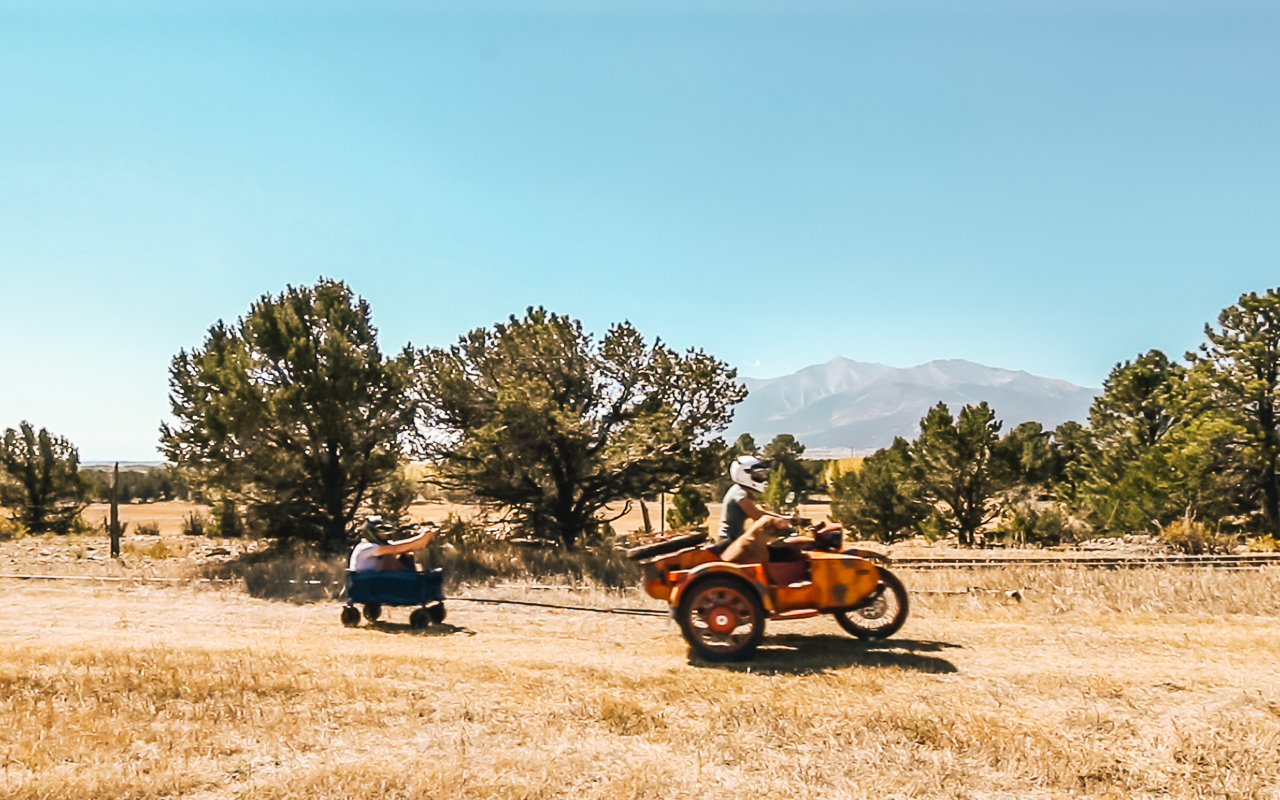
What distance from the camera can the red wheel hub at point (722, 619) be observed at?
8844 mm

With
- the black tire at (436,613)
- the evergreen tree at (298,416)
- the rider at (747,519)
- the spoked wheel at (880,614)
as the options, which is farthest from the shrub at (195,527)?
the spoked wheel at (880,614)

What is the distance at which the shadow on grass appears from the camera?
27.7 feet

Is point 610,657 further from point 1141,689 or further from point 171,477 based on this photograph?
point 171,477

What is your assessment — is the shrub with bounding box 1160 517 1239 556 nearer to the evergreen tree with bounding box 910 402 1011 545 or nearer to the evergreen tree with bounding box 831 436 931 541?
the evergreen tree with bounding box 910 402 1011 545

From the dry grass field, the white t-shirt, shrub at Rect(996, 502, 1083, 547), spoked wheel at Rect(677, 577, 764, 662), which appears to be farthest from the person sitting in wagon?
shrub at Rect(996, 502, 1083, 547)

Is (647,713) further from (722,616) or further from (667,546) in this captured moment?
(667,546)

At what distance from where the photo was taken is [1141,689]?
24.0 ft

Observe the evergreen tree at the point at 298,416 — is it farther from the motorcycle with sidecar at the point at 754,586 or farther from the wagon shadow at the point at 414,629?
the motorcycle with sidecar at the point at 754,586

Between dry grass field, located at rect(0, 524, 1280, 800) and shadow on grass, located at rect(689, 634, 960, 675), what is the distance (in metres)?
0.05

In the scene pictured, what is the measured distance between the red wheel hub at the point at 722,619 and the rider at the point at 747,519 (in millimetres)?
568

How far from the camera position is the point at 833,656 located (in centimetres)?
896

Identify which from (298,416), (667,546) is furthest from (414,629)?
(298,416)

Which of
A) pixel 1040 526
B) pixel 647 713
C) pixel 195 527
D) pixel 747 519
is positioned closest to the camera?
pixel 647 713

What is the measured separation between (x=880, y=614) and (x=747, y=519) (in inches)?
91.3
